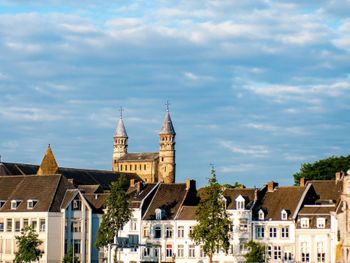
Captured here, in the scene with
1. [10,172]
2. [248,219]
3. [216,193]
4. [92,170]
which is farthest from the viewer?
[92,170]

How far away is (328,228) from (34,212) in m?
38.5

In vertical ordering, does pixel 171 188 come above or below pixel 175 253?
above

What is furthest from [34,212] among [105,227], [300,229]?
[300,229]

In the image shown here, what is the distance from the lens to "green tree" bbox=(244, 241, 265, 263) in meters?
110

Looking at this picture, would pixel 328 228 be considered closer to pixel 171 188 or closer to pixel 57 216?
pixel 171 188

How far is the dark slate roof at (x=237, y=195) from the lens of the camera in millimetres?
119438

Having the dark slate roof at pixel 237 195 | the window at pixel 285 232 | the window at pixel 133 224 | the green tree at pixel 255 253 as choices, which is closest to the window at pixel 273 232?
the window at pixel 285 232

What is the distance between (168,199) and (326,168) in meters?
38.1

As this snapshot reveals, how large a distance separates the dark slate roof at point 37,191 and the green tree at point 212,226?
2332 centimetres

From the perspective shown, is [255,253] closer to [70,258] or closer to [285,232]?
[285,232]

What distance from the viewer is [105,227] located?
380 feet

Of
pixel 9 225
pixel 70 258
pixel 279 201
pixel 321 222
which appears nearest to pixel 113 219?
pixel 70 258

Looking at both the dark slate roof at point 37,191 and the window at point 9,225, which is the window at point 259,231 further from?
the window at point 9,225

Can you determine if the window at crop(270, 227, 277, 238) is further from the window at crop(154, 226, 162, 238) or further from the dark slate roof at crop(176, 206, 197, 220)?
the window at crop(154, 226, 162, 238)
